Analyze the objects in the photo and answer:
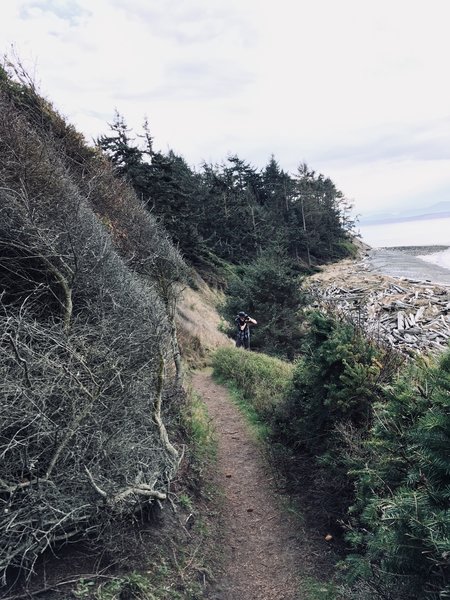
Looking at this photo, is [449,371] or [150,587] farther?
[150,587]

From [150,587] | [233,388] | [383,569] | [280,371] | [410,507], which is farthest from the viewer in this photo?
[233,388]

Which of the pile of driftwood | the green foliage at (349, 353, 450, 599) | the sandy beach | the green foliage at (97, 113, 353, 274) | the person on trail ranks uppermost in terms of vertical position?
the green foliage at (97, 113, 353, 274)

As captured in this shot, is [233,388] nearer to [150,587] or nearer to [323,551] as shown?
[323,551]

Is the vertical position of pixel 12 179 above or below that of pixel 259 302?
above

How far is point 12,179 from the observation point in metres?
7.45

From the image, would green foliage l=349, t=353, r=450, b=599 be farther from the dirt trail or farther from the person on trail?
the person on trail

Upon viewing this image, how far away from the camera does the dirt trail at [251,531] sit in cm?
437

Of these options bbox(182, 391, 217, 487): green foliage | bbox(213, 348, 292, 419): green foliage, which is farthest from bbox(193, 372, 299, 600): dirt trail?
bbox(213, 348, 292, 419): green foliage

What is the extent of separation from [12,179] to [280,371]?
7823 millimetres

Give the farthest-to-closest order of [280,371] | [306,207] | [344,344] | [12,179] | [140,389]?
1. [306,207]
2. [280,371]
3. [12,179]
4. [344,344]
5. [140,389]

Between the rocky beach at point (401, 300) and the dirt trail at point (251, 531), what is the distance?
343 cm

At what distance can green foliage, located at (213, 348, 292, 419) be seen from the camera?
866 centimetres

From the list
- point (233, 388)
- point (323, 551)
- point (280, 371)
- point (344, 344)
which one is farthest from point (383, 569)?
point (233, 388)

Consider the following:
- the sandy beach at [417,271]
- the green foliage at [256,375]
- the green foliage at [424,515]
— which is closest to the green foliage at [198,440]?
the green foliage at [256,375]
